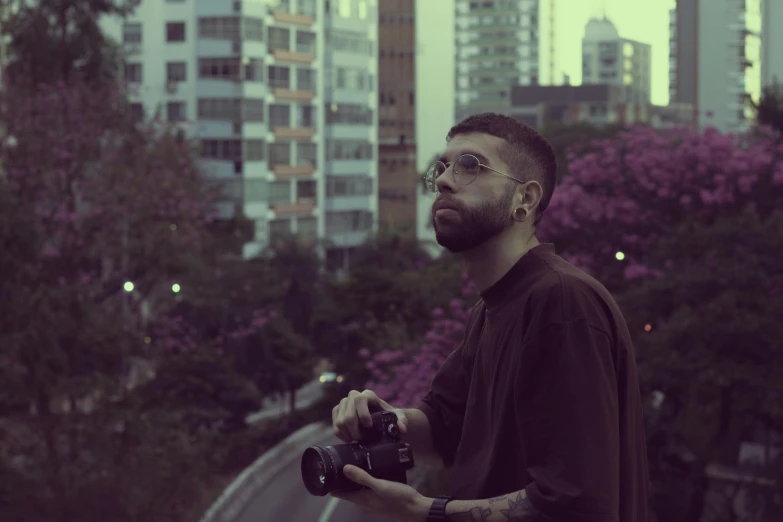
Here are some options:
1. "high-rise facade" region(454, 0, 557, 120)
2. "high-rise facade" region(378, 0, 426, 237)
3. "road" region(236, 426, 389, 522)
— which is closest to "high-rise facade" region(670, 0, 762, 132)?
"high-rise facade" region(378, 0, 426, 237)

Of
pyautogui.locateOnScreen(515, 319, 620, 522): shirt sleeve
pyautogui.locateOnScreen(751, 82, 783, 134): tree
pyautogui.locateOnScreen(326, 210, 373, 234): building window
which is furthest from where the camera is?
pyautogui.locateOnScreen(326, 210, 373, 234): building window

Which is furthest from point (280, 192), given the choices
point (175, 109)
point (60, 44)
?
point (60, 44)

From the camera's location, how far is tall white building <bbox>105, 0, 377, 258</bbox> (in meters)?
52.1

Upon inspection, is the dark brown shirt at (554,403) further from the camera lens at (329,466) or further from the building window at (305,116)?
the building window at (305,116)

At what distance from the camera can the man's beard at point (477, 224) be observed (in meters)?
2.69

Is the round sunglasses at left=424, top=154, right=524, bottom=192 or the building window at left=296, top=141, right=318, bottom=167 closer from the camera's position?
the round sunglasses at left=424, top=154, right=524, bottom=192

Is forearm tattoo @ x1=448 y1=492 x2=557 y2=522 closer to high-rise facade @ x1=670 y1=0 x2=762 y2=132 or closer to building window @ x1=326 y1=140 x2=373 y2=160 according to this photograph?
building window @ x1=326 y1=140 x2=373 y2=160

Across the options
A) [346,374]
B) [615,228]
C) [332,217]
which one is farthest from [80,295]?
[332,217]

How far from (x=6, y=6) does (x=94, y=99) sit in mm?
3238

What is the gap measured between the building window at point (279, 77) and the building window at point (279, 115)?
2.77 feet

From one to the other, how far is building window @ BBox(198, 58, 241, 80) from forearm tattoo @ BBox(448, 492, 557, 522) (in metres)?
50.8

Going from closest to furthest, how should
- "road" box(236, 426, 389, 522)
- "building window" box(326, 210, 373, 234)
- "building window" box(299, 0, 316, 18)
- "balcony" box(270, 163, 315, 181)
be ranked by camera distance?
"road" box(236, 426, 389, 522) → "balcony" box(270, 163, 315, 181) → "building window" box(299, 0, 316, 18) → "building window" box(326, 210, 373, 234)

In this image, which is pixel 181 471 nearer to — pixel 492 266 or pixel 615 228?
pixel 615 228

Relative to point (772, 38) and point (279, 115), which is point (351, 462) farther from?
point (279, 115)
